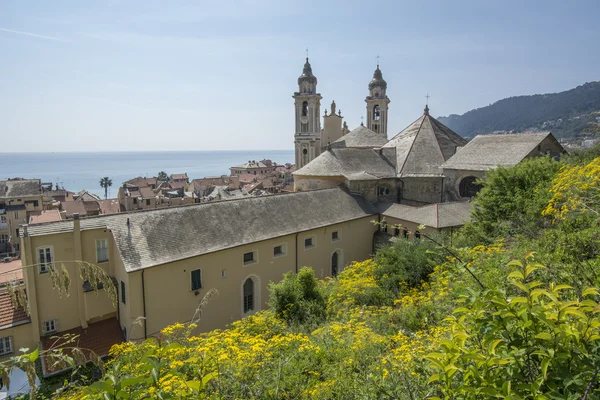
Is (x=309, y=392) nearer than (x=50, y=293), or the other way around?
(x=309, y=392)

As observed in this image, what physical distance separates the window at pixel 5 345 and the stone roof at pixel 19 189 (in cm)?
Answer: 4720

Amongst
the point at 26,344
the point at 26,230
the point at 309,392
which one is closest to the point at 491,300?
the point at 309,392

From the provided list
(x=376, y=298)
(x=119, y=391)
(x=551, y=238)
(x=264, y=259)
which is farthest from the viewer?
(x=264, y=259)

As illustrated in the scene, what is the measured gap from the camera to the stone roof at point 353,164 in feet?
107

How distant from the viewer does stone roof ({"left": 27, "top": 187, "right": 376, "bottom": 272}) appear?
1734cm

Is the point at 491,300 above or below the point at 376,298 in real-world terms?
above

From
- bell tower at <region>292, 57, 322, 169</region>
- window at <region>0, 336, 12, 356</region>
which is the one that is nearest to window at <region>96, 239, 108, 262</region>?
window at <region>0, 336, 12, 356</region>

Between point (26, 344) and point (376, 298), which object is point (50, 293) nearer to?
point (26, 344)

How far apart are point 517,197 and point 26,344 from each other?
78.1 ft

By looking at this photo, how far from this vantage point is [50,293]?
16.6 meters

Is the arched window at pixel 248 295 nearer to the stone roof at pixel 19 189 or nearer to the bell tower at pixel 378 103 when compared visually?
the bell tower at pixel 378 103

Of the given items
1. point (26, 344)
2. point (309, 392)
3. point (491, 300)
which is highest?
point (491, 300)

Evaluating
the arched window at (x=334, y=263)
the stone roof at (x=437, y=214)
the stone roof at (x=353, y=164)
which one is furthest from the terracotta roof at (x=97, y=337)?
the stone roof at (x=353, y=164)

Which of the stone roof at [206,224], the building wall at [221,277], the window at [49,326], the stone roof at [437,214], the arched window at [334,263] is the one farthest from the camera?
the arched window at [334,263]
